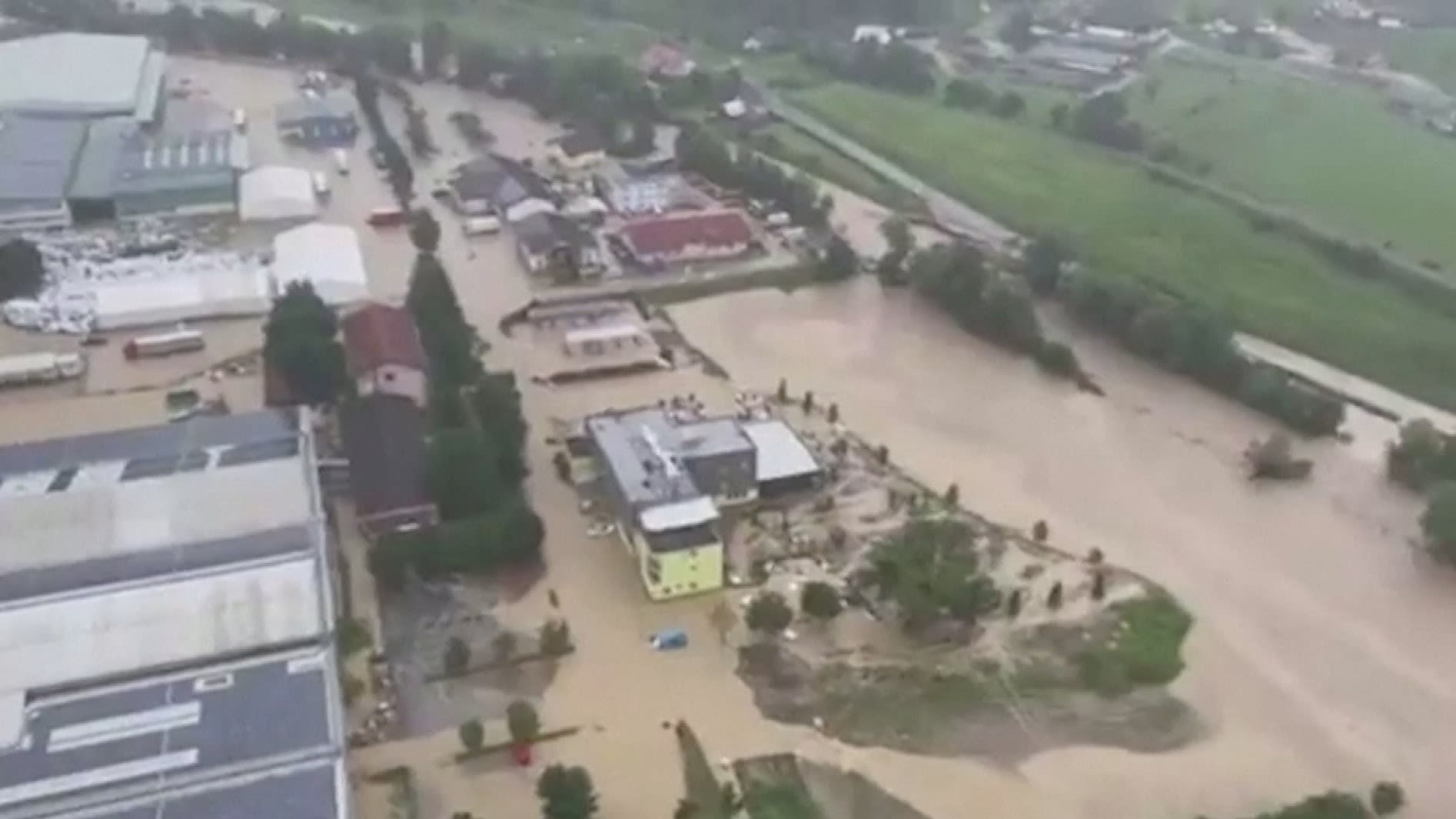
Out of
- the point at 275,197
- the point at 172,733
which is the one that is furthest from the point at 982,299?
the point at 172,733

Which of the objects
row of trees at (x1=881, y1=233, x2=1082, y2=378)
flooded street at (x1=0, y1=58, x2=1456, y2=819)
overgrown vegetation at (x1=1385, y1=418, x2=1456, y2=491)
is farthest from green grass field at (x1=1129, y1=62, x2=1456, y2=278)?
flooded street at (x1=0, y1=58, x2=1456, y2=819)

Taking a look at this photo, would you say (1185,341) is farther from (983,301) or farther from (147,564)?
(147,564)

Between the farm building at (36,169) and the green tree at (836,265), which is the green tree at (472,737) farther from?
the farm building at (36,169)

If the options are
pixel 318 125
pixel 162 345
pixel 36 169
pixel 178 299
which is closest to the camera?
pixel 162 345

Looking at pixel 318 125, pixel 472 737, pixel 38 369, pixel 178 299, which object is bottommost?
pixel 38 369

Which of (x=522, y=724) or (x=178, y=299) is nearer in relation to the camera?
(x=522, y=724)

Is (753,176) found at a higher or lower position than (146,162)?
higher
